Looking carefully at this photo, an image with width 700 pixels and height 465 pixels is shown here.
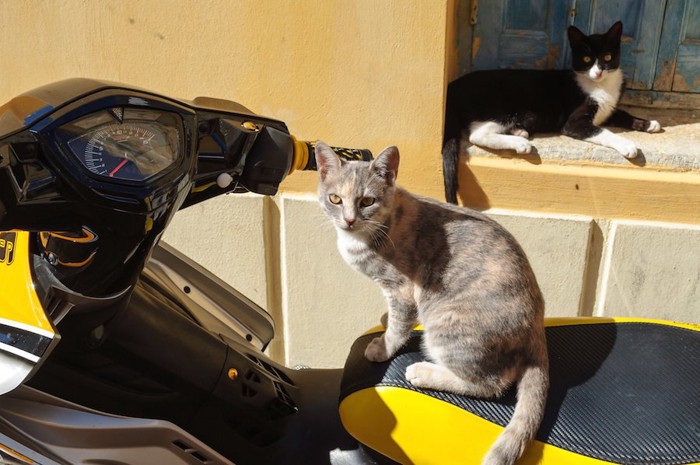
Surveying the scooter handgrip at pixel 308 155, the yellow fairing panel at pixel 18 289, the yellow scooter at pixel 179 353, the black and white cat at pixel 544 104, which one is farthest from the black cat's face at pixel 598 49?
the yellow fairing panel at pixel 18 289

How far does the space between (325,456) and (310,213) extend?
1.52 metres

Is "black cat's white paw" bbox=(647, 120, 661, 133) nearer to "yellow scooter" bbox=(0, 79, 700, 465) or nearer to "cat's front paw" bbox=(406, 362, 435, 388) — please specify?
"yellow scooter" bbox=(0, 79, 700, 465)

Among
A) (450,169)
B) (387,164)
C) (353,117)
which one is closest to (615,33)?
(450,169)

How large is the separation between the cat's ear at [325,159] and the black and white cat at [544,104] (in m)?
1.10

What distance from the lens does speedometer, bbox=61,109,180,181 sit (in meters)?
1.05

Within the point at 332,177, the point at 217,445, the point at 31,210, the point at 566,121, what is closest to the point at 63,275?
the point at 31,210

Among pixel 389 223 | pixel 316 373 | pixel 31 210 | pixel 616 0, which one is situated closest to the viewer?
pixel 31 210

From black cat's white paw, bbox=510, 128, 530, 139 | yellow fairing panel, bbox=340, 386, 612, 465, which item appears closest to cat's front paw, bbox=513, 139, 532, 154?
black cat's white paw, bbox=510, 128, 530, 139

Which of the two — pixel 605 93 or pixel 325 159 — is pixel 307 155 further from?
pixel 605 93

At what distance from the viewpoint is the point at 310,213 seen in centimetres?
288

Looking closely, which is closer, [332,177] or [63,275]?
[63,275]

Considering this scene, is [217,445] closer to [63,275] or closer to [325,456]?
[325,456]

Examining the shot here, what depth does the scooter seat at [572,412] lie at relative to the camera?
1317 mm

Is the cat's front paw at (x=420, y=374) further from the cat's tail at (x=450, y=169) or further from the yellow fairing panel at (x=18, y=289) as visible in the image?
the cat's tail at (x=450, y=169)
